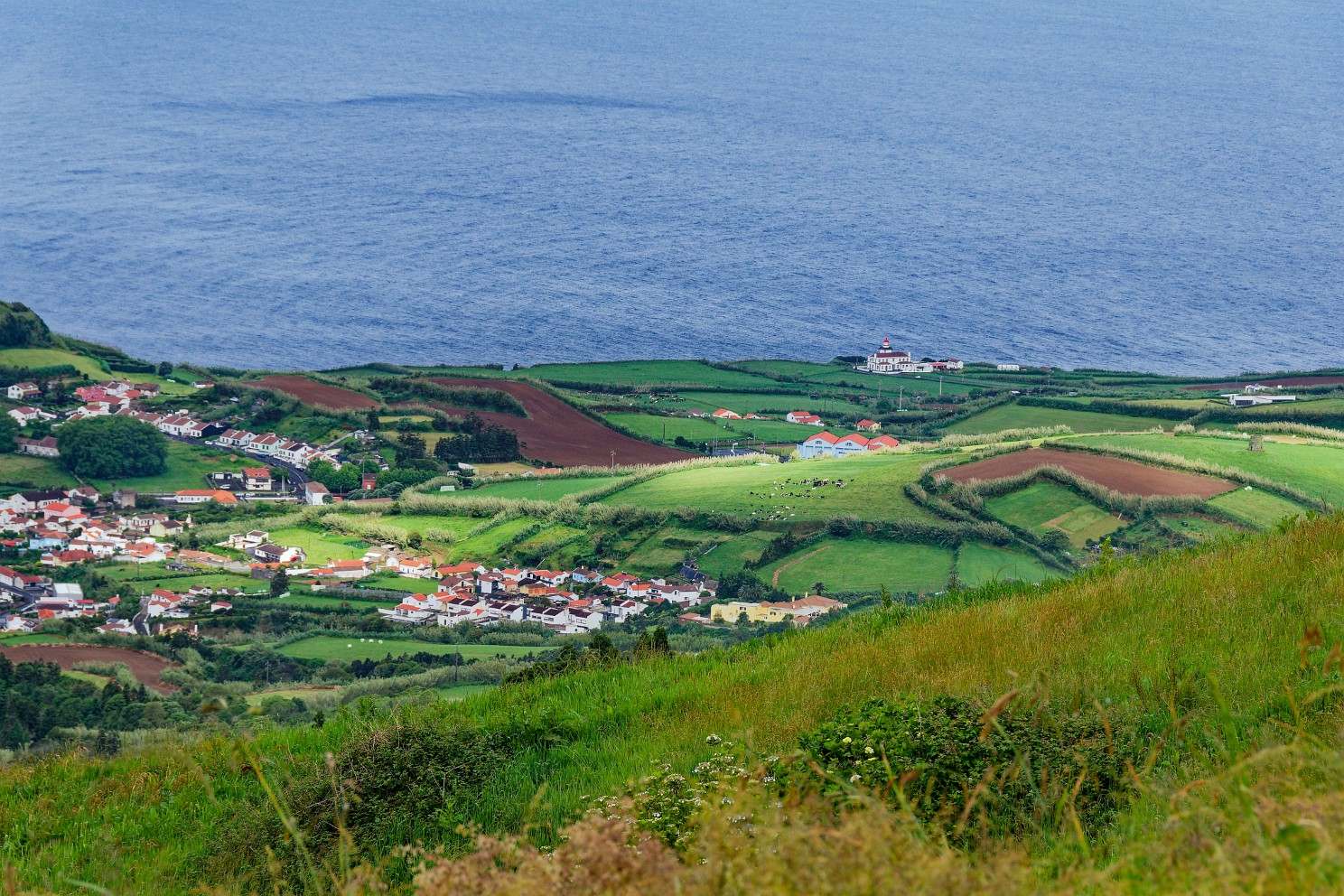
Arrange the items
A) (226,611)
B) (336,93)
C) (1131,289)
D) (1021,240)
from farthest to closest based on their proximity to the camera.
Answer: (336,93) → (1021,240) → (1131,289) → (226,611)

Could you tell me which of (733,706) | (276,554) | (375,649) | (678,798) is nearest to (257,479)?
(276,554)

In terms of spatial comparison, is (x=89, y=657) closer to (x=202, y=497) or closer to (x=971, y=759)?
(x=202, y=497)

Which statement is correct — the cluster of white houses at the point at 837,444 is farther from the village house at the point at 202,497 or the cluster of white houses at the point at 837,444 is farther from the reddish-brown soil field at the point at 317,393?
the village house at the point at 202,497

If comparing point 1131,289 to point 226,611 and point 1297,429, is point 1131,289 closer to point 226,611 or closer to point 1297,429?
point 1297,429

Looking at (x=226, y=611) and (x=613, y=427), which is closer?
(x=226, y=611)

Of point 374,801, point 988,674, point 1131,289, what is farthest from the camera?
point 1131,289

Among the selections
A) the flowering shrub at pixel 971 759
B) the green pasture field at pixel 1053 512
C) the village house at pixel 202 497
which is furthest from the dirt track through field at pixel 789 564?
the flowering shrub at pixel 971 759

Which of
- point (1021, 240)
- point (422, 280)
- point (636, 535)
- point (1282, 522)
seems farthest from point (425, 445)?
point (1021, 240)
